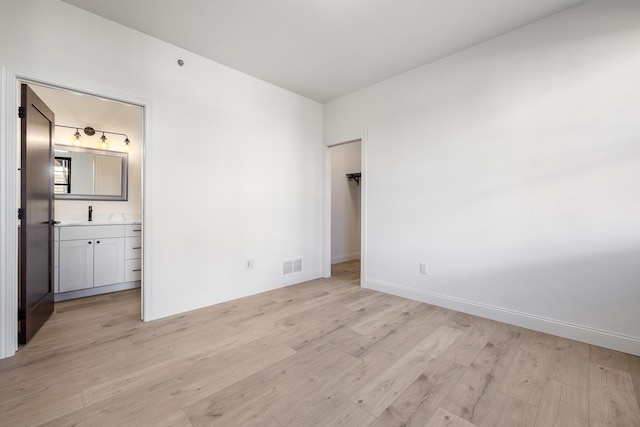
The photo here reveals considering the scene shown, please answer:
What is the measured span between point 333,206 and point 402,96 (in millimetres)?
2607

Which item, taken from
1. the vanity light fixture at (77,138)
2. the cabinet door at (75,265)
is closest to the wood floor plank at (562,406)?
the cabinet door at (75,265)

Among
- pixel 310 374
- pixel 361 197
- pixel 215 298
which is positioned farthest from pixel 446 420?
pixel 361 197

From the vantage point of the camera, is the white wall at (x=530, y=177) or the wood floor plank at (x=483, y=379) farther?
the white wall at (x=530, y=177)

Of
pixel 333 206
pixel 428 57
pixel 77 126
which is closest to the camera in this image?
pixel 428 57

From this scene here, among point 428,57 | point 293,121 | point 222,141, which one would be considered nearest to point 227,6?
point 222,141

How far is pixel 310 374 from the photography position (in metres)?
1.78

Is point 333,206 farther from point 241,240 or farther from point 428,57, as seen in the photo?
point 428,57

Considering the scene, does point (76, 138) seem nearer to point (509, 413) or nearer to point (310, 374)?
point (310, 374)

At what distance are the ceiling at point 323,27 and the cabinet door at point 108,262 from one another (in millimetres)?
2577

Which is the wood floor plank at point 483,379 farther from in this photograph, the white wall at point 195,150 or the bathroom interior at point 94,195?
the bathroom interior at point 94,195

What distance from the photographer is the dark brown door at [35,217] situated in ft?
7.00

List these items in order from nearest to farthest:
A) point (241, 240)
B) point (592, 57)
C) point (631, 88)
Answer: point (631, 88) < point (592, 57) < point (241, 240)

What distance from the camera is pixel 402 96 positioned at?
3.37 meters

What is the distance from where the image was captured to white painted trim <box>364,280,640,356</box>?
2.07 m
